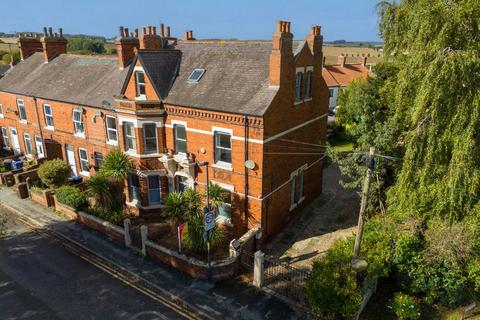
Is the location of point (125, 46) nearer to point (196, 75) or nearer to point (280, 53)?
point (196, 75)

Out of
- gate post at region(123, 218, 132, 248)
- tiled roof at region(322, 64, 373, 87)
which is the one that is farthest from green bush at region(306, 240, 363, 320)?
tiled roof at region(322, 64, 373, 87)

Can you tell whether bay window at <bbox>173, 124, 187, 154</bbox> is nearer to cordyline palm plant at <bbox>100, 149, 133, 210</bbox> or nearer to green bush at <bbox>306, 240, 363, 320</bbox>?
cordyline palm plant at <bbox>100, 149, 133, 210</bbox>

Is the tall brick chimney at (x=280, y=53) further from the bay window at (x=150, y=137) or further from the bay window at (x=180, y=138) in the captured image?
the bay window at (x=150, y=137)

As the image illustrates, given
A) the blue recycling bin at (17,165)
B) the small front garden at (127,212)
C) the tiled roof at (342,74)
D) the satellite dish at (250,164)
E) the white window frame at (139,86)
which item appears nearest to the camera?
the satellite dish at (250,164)

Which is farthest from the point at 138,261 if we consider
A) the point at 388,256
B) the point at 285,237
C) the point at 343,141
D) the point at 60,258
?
the point at 343,141

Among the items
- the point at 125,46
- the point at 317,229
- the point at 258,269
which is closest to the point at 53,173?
the point at 125,46

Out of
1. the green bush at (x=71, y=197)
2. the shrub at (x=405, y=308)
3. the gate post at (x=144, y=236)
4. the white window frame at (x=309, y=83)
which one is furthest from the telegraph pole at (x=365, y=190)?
the green bush at (x=71, y=197)

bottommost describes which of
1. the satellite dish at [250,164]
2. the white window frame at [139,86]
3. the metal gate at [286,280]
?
the metal gate at [286,280]
